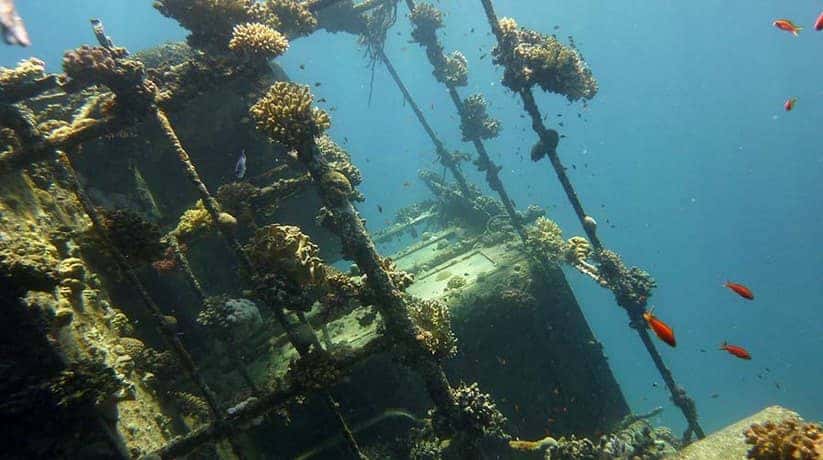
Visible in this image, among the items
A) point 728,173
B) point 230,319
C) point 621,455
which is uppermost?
point 230,319

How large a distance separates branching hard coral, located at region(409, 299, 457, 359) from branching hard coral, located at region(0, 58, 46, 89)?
7.77m

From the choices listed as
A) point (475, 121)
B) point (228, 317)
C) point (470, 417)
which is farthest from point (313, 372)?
point (475, 121)

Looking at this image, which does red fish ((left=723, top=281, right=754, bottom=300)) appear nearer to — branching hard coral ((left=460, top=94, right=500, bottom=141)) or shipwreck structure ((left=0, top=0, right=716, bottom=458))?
shipwreck structure ((left=0, top=0, right=716, bottom=458))

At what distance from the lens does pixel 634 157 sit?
157m

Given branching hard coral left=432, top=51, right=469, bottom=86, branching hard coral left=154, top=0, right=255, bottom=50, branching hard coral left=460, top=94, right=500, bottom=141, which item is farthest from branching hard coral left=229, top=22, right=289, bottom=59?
branching hard coral left=460, top=94, right=500, bottom=141

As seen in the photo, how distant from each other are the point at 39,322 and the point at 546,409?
10380 millimetres

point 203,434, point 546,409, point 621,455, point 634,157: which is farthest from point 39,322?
point 634,157

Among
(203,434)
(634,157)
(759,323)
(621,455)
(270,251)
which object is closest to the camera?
(203,434)

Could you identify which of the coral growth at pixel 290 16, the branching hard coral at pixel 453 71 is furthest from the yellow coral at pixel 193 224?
the branching hard coral at pixel 453 71

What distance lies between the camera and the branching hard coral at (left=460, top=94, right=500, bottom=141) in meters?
16.9

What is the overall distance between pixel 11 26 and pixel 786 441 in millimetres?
10093

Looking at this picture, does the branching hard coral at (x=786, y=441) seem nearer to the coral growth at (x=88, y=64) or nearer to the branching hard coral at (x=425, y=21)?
the coral growth at (x=88, y=64)

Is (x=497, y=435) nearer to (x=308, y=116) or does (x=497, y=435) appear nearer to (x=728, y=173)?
(x=308, y=116)

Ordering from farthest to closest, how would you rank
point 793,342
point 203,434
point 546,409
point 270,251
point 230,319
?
point 793,342, point 546,409, point 230,319, point 270,251, point 203,434
